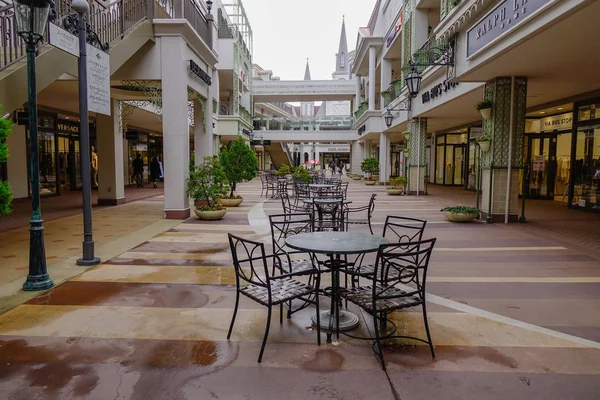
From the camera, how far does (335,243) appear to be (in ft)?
12.7

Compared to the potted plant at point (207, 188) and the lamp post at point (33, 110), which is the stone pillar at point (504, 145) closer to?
the potted plant at point (207, 188)

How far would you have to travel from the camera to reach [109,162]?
527 inches

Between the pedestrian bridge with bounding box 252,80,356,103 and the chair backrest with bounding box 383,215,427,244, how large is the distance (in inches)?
1156

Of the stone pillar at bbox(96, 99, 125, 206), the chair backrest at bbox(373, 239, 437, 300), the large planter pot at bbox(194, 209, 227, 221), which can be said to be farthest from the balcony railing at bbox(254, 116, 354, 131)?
the chair backrest at bbox(373, 239, 437, 300)

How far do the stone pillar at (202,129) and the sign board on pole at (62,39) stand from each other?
787 cm

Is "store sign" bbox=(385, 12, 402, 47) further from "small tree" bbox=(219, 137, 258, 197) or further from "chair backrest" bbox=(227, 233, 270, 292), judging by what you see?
"chair backrest" bbox=(227, 233, 270, 292)

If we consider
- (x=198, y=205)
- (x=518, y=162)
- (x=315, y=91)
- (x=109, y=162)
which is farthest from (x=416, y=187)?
(x=315, y=91)

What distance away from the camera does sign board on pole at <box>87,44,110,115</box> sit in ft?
19.5

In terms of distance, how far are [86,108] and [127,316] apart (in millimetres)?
3137

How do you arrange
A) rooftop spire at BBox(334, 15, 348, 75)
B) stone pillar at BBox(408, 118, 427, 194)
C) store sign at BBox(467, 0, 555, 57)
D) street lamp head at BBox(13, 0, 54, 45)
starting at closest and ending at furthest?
1. street lamp head at BBox(13, 0, 54, 45)
2. store sign at BBox(467, 0, 555, 57)
3. stone pillar at BBox(408, 118, 427, 194)
4. rooftop spire at BBox(334, 15, 348, 75)

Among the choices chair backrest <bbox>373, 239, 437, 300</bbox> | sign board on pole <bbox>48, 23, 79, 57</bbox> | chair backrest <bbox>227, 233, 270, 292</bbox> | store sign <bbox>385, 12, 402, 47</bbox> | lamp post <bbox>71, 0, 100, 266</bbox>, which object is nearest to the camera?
chair backrest <bbox>373, 239, 437, 300</bbox>

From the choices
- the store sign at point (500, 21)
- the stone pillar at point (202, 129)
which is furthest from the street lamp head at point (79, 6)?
the stone pillar at point (202, 129)

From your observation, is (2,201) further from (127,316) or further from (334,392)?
(334,392)

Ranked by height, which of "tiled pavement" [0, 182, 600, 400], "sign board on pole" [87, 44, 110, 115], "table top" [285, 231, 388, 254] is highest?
"sign board on pole" [87, 44, 110, 115]
